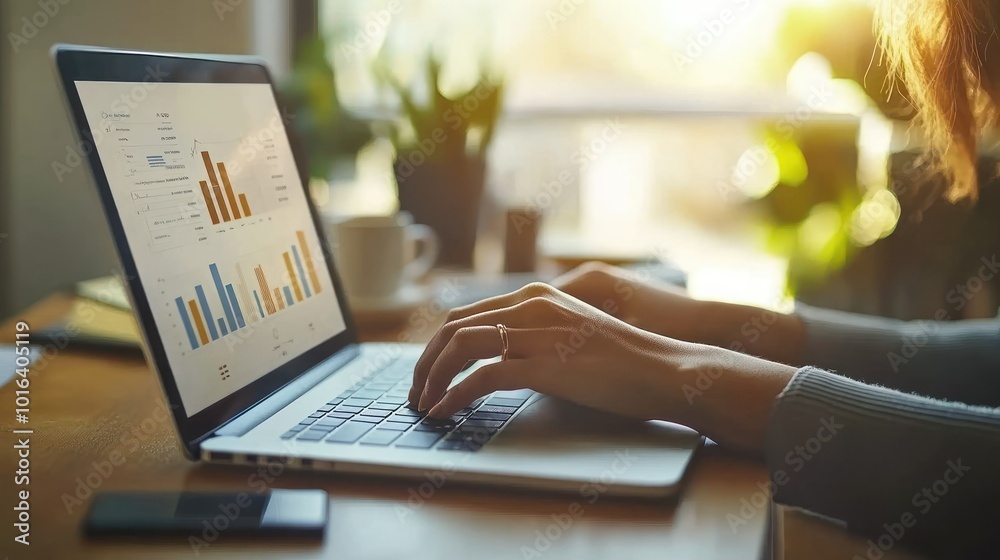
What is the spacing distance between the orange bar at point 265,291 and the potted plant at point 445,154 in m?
0.69

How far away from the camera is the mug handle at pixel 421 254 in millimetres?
1285

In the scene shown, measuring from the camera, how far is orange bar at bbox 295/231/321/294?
0.83m

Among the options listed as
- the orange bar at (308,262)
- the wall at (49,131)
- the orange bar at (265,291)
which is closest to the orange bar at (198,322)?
the orange bar at (265,291)

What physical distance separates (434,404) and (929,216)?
3.45 ft

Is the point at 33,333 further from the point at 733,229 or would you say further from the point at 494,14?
the point at 733,229

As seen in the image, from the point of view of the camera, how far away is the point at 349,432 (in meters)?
0.61

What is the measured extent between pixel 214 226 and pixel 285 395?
0.15 metres

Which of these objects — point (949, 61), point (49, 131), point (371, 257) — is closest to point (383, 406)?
point (371, 257)

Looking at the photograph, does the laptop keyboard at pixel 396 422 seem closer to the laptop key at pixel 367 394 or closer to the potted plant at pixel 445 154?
the laptop key at pixel 367 394

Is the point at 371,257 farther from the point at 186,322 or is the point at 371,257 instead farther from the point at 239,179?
the point at 186,322

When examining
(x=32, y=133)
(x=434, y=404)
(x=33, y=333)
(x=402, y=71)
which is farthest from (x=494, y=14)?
(x=434, y=404)

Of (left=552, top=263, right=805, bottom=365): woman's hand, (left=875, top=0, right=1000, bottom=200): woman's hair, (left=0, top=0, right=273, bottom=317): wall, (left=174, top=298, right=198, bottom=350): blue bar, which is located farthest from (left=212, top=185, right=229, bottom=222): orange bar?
(left=0, top=0, right=273, bottom=317): wall

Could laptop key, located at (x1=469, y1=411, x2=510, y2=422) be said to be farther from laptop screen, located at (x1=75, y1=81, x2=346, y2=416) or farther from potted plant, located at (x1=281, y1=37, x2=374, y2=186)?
potted plant, located at (x1=281, y1=37, x2=374, y2=186)

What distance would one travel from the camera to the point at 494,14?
6.32 ft
